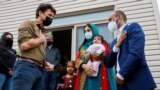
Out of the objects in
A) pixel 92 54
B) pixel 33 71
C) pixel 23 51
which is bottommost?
pixel 92 54

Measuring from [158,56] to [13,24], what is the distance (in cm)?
362

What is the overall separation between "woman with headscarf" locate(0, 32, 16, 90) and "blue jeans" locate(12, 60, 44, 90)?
7.64 feet

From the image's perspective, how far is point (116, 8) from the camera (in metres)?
5.31

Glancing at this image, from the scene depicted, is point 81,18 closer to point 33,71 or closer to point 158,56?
point 158,56

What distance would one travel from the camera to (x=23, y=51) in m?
2.72

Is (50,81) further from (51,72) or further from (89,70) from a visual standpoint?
(89,70)

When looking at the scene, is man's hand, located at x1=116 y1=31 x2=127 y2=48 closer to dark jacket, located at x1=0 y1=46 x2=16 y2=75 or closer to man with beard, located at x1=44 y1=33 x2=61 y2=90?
man with beard, located at x1=44 y1=33 x2=61 y2=90

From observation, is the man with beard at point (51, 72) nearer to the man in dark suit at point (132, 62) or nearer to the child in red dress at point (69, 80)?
Answer: the child in red dress at point (69, 80)

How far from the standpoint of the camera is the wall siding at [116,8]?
470cm

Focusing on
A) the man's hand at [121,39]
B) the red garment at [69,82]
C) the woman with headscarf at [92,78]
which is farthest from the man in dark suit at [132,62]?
the red garment at [69,82]

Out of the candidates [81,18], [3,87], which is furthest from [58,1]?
[3,87]

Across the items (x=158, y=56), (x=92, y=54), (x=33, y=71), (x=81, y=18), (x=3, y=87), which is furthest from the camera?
(x=81, y=18)

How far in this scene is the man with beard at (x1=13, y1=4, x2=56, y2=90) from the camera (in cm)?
259

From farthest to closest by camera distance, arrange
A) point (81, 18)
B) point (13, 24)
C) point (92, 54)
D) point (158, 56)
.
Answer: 1. point (13, 24)
2. point (81, 18)
3. point (158, 56)
4. point (92, 54)
